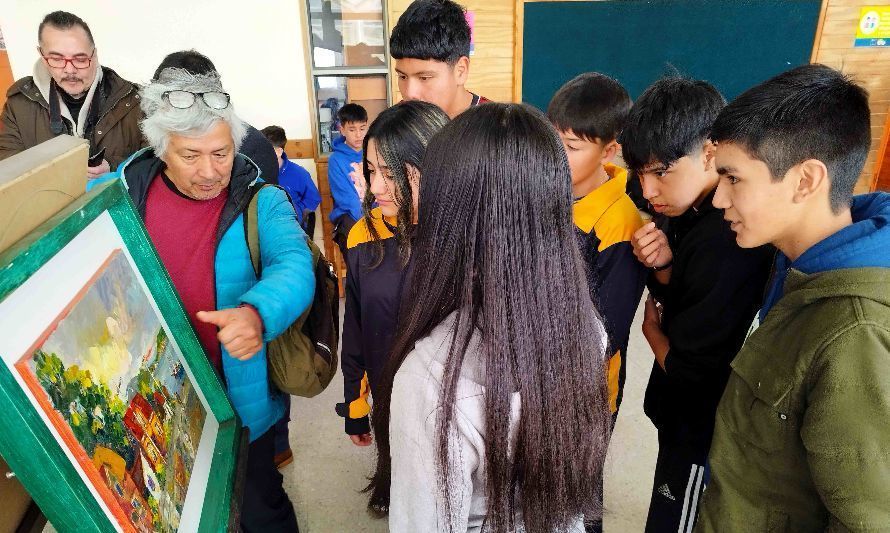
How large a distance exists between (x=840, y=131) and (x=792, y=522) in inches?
26.1

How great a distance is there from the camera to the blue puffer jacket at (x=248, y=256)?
1.18m

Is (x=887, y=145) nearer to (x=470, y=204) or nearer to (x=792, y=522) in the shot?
(x=792, y=522)

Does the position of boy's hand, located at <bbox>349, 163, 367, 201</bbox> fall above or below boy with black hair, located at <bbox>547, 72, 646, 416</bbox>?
below

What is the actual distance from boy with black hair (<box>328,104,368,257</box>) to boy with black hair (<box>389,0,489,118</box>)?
2.58ft

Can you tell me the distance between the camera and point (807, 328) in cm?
83

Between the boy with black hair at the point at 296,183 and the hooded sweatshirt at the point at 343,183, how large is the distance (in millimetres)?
303

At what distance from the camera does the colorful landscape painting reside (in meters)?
0.57

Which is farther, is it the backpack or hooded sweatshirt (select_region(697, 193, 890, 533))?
the backpack

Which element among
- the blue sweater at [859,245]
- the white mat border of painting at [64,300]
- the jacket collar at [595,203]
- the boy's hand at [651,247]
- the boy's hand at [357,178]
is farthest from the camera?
the boy's hand at [357,178]

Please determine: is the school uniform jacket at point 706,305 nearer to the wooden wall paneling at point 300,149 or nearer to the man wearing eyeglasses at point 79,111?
the man wearing eyeglasses at point 79,111

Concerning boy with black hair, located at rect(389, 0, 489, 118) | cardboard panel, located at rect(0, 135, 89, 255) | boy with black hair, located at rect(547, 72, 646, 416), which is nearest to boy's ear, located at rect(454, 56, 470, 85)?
boy with black hair, located at rect(389, 0, 489, 118)

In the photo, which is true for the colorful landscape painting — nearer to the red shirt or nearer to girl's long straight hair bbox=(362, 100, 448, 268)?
the red shirt

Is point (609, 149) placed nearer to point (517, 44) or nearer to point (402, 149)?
point (402, 149)

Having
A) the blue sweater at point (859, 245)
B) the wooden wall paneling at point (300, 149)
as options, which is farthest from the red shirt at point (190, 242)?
the wooden wall paneling at point (300, 149)
